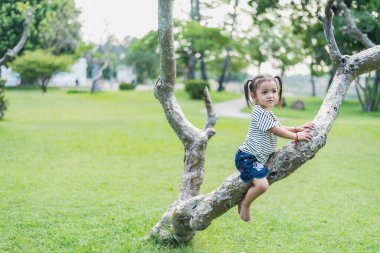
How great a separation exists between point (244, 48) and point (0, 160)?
85.3 feet

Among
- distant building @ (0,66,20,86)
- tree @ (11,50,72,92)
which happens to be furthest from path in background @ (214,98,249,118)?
distant building @ (0,66,20,86)

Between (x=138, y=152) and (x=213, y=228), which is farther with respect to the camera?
(x=138, y=152)

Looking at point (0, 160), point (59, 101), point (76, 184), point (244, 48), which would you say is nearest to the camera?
point (76, 184)

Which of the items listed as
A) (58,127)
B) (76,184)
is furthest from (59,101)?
(76,184)

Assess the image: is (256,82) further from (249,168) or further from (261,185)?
(261,185)

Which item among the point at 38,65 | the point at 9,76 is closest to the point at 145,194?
the point at 38,65

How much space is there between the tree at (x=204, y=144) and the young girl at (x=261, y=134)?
0.08 meters

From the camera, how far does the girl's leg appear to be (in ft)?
12.6

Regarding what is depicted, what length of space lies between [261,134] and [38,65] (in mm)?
36297

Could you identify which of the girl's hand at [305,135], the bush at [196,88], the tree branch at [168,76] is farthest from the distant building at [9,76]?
the girl's hand at [305,135]

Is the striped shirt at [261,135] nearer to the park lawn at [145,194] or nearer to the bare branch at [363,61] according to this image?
the bare branch at [363,61]

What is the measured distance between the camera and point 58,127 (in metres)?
16.0

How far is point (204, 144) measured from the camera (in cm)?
517

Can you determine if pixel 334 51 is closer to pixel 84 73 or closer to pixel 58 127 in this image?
pixel 58 127
